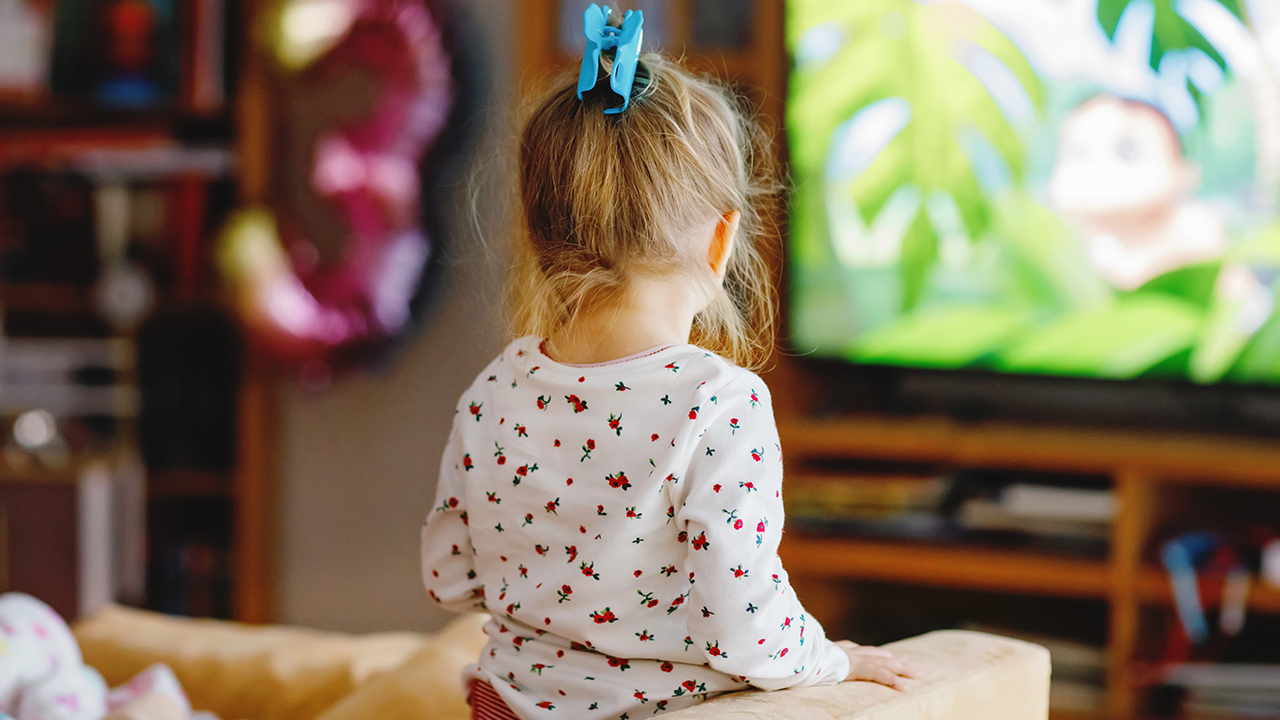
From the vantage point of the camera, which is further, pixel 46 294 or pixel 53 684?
pixel 46 294

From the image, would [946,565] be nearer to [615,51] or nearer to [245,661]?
[245,661]

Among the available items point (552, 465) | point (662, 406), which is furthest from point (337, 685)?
point (662, 406)

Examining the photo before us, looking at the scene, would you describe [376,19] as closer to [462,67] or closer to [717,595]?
[462,67]

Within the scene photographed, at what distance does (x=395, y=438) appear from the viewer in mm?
3025

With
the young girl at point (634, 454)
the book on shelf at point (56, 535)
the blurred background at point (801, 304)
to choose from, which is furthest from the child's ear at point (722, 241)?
the book on shelf at point (56, 535)

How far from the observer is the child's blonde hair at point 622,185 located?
39.8 inches

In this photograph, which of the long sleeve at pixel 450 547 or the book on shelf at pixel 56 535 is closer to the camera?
the long sleeve at pixel 450 547

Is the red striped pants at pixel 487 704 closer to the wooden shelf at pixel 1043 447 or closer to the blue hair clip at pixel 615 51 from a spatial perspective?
the blue hair clip at pixel 615 51

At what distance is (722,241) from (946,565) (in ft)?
4.37

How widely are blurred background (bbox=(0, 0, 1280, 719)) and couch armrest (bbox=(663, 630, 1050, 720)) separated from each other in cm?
97

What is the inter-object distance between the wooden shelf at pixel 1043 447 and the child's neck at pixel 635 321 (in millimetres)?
1280

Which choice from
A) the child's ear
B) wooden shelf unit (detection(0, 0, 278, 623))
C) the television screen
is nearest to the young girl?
the child's ear

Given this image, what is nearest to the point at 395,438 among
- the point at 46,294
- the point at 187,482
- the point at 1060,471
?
the point at 187,482

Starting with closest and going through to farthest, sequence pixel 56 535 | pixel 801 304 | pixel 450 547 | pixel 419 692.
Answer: pixel 450 547
pixel 419 692
pixel 801 304
pixel 56 535
